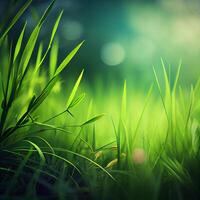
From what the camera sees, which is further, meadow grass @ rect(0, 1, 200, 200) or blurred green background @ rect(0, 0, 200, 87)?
blurred green background @ rect(0, 0, 200, 87)

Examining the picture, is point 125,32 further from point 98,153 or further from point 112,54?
point 98,153

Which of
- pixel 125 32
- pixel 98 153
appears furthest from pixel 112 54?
pixel 98 153

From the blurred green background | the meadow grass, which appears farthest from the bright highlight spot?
the meadow grass

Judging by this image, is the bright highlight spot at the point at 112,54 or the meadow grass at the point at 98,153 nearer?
the meadow grass at the point at 98,153

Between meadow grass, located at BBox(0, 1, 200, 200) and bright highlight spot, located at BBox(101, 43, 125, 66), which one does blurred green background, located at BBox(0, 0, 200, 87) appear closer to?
bright highlight spot, located at BBox(101, 43, 125, 66)

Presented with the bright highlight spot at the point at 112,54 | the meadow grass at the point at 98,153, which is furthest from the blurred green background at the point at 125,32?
the meadow grass at the point at 98,153

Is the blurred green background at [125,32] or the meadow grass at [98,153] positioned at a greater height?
the blurred green background at [125,32]

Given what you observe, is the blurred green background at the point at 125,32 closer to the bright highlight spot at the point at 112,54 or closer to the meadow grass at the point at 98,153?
the bright highlight spot at the point at 112,54
